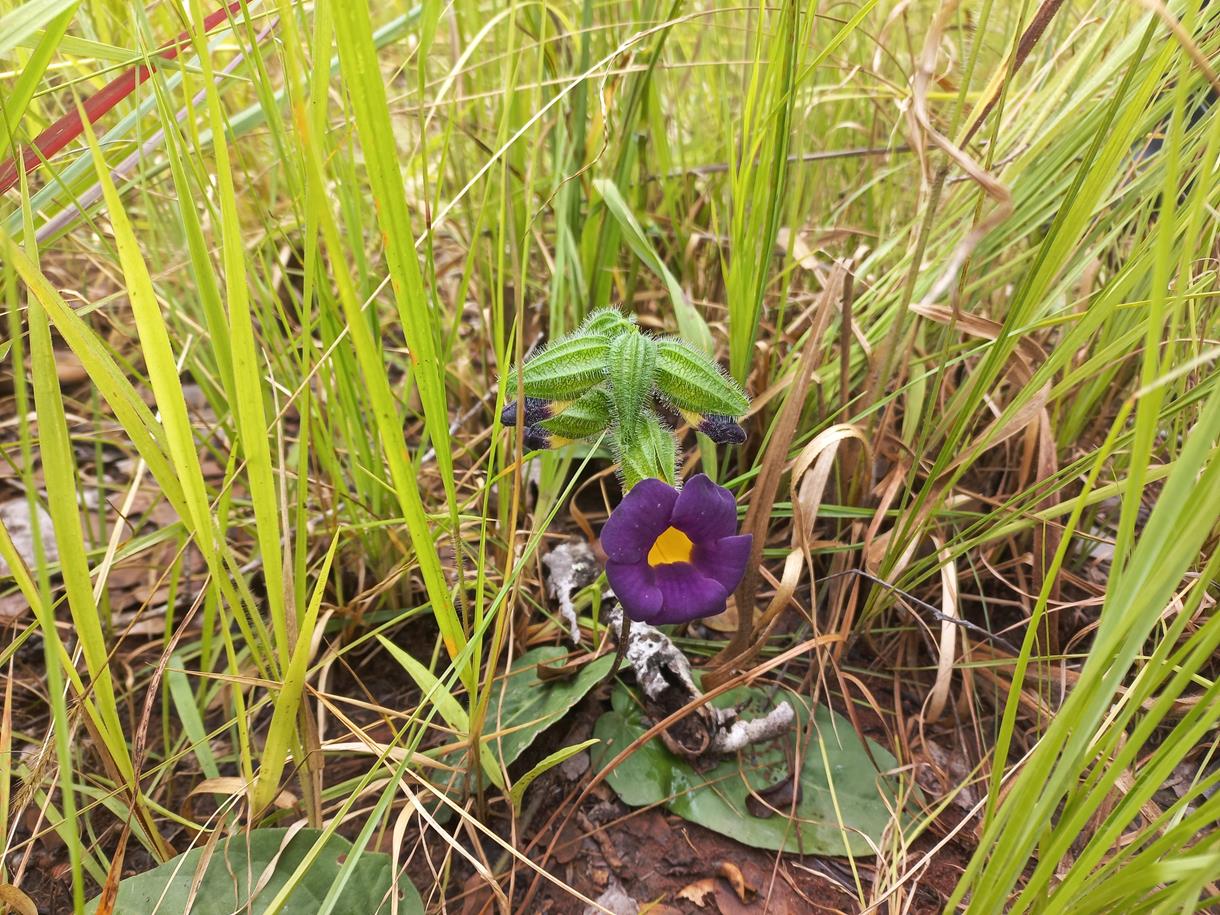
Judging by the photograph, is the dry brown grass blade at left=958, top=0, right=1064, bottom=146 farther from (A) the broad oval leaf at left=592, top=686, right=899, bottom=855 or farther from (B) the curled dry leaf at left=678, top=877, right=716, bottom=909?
(B) the curled dry leaf at left=678, top=877, right=716, bottom=909

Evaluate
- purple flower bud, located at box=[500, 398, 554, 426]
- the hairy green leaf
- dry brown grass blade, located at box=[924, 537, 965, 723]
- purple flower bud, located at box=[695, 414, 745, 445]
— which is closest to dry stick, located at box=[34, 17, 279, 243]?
purple flower bud, located at box=[500, 398, 554, 426]

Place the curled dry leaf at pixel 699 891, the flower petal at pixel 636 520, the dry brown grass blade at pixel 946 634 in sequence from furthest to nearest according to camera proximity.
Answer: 1. the dry brown grass blade at pixel 946 634
2. the curled dry leaf at pixel 699 891
3. the flower petal at pixel 636 520

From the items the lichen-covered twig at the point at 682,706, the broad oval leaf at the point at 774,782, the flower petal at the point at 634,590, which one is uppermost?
the flower petal at the point at 634,590

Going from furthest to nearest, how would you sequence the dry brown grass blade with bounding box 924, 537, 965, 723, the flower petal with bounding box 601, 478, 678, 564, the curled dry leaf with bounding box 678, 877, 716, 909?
the dry brown grass blade with bounding box 924, 537, 965, 723 < the curled dry leaf with bounding box 678, 877, 716, 909 < the flower petal with bounding box 601, 478, 678, 564

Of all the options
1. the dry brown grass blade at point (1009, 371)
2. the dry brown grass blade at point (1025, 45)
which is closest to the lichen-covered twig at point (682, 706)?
the dry brown grass blade at point (1009, 371)

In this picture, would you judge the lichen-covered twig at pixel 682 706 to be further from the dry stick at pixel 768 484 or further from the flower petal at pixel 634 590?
the flower petal at pixel 634 590

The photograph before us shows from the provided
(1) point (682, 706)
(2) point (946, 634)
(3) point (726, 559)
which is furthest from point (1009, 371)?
(1) point (682, 706)

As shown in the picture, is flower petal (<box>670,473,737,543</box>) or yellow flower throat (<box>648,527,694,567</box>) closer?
flower petal (<box>670,473,737,543</box>)

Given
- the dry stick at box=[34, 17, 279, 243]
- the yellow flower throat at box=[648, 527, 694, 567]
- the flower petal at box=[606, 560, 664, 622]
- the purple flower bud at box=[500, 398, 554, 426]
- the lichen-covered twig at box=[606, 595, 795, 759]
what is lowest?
the lichen-covered twig at box=[606, 595, 795, 759]

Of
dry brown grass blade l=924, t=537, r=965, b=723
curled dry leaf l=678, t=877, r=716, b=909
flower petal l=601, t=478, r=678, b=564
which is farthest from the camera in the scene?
dry brown grass blade l=924, t=537, r=965, b=723
